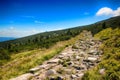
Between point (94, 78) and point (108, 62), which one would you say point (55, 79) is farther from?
point (108, 62)

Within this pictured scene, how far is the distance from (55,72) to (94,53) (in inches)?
178

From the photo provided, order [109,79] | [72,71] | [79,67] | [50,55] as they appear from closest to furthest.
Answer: [109,79], [72,71], [79,67], [50,55]

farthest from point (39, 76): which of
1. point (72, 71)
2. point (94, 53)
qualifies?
point (94, 53)

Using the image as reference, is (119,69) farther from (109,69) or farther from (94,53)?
(94,53)

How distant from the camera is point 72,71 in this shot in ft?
26.8

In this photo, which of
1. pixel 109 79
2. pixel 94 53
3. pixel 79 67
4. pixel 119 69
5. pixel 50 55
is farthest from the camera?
pixel 50 55

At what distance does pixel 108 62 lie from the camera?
864 centimetres

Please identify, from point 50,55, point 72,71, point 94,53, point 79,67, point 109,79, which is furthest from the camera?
point 50,55

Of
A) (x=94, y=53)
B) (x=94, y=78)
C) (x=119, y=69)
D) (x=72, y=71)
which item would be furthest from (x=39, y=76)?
(x=94, y=53)

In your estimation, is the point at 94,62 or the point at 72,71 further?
the point at 94,62

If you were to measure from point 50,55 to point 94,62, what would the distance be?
19.0ft

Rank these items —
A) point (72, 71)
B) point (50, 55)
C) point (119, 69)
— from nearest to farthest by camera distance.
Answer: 1. point (119, 69)
2. point (72, 71)
3. point (50, 55)

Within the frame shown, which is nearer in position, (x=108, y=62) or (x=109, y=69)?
(x=109, y=69)

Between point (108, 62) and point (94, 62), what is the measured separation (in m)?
1.07
